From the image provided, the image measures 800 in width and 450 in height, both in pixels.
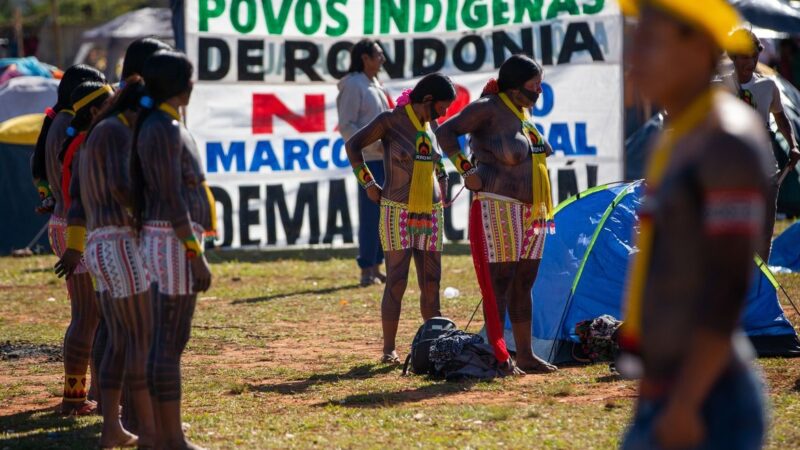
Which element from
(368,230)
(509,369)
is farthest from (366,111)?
(509,369)

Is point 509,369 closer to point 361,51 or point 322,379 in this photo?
point 322,379

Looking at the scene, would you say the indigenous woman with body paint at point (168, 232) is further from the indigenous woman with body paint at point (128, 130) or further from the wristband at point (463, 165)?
the wristband at point (463, 165)

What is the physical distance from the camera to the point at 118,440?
219 inches

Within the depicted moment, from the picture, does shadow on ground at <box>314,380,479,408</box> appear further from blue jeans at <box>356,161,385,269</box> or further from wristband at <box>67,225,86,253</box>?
blue jeans at <box>356,161,385,269</box>

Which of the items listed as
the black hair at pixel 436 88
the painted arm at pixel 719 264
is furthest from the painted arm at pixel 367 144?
the painted arm at pixel 719 264

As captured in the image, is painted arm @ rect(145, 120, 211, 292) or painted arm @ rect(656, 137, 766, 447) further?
painted arm @ rect(145, 120, 211, 292)

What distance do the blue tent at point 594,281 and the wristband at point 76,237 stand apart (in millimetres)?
3451

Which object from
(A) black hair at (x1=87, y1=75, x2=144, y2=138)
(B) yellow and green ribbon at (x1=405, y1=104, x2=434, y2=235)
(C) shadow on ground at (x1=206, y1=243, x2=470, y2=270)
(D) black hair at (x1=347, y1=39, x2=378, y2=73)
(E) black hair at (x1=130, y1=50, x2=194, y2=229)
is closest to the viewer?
(E) black hair at (x1=130, y1=50, x2=194, y2=229)

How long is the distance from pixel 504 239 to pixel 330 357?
5.79 ft

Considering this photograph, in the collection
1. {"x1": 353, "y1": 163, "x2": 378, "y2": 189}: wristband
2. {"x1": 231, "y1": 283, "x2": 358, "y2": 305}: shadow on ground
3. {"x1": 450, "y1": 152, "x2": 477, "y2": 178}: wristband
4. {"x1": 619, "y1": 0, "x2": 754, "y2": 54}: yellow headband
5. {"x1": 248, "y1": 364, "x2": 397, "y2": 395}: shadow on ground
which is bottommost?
{"x1": 231, "y1": 283, "x2": 358, "y2": 305}: shadow on ground

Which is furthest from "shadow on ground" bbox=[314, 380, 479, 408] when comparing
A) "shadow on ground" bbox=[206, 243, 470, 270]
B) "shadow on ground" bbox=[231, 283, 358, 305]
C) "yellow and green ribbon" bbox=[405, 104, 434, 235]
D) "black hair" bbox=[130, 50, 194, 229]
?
"shadow on ground" bbox=[206, 243, 470, 270]

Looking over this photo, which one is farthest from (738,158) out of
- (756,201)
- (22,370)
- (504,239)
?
(22,370)

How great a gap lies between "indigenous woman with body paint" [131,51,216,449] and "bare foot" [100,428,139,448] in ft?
1.80

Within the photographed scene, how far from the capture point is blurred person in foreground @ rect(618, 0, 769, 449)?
259cm
